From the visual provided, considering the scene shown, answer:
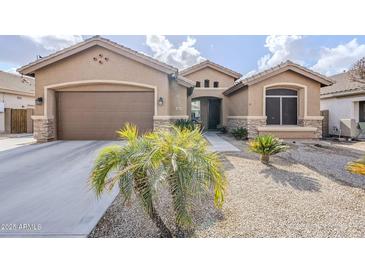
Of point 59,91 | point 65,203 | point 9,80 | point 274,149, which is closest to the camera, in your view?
point 65,203

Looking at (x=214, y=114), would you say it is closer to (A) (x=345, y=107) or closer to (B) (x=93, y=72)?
(A) (x=345, y=107)

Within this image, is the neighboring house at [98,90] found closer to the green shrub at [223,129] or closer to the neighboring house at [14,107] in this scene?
the green shrub at [223,129]

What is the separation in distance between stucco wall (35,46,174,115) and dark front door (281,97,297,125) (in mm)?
7877

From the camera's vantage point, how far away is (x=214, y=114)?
23312 mm

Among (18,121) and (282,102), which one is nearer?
(282,102)

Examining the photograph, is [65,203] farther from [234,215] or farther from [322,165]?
[322,165]

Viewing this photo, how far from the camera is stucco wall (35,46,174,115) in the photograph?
12656 mm

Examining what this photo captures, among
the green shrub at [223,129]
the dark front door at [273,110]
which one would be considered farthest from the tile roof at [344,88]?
the green shrub at [223,129]

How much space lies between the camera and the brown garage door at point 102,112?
13289mm

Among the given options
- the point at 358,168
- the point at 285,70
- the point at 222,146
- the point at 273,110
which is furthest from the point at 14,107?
the point at 358,168

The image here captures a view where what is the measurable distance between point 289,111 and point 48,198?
47.3 ft
